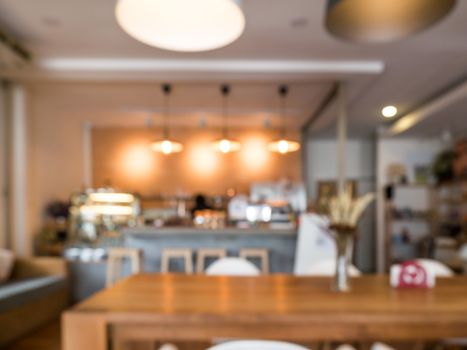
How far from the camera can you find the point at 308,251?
4.27 m

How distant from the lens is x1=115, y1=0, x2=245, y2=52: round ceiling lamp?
4.85 feet

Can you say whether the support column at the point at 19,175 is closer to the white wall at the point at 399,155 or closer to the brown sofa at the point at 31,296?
the brown sofa at the point at 31,296

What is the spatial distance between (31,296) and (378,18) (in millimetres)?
4255

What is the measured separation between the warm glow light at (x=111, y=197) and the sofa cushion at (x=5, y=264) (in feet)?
5.92

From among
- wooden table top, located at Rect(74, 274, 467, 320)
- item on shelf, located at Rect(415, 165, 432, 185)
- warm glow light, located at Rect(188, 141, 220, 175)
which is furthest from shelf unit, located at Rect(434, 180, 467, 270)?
warm glow light, located at Rect(188, 141, 220, 175)

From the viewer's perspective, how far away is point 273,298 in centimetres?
185

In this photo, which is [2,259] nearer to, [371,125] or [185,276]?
[185,276]

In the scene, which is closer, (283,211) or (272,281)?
(272,281)

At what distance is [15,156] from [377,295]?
16.2 ft

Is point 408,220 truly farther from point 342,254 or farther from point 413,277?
point 342,254

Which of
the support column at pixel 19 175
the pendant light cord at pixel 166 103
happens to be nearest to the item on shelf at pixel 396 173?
the pendant light cord at pixel 166 103

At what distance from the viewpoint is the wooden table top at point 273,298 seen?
5.30ft

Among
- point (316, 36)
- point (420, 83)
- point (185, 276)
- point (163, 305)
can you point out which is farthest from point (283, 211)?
point (163, 305)

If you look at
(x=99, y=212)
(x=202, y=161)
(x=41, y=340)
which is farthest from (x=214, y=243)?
(x=202, y=161)
